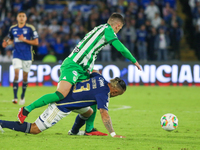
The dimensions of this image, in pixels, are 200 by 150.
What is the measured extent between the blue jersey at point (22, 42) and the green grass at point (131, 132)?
139cm

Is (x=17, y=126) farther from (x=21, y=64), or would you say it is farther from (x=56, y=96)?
(x=21, y=64)

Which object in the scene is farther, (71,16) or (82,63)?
(71,16)

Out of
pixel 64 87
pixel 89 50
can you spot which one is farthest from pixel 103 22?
pixel 64 87

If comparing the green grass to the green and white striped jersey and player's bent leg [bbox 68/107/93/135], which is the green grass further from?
the green and white striped jersey

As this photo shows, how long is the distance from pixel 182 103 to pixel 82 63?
5597 millimetres

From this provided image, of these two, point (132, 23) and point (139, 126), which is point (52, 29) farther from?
point (139, 126)

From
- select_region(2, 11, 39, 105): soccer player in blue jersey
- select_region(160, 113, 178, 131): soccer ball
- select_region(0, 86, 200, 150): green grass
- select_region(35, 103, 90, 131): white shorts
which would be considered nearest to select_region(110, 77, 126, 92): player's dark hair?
select_region(0, 86, 200, 150): green grass

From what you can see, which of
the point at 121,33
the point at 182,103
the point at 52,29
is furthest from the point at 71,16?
the point at 182,103

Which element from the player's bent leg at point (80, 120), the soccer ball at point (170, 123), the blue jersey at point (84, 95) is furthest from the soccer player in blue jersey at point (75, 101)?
the soccer ball at point (170, 123)

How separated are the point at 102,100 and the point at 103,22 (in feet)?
43.6

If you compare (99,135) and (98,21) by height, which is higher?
(98,21)

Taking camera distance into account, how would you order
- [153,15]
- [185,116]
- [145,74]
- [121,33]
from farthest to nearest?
[153,15], [121,33], [145,74], [185,116]

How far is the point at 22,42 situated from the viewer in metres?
10.6

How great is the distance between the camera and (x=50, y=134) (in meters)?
6.18
